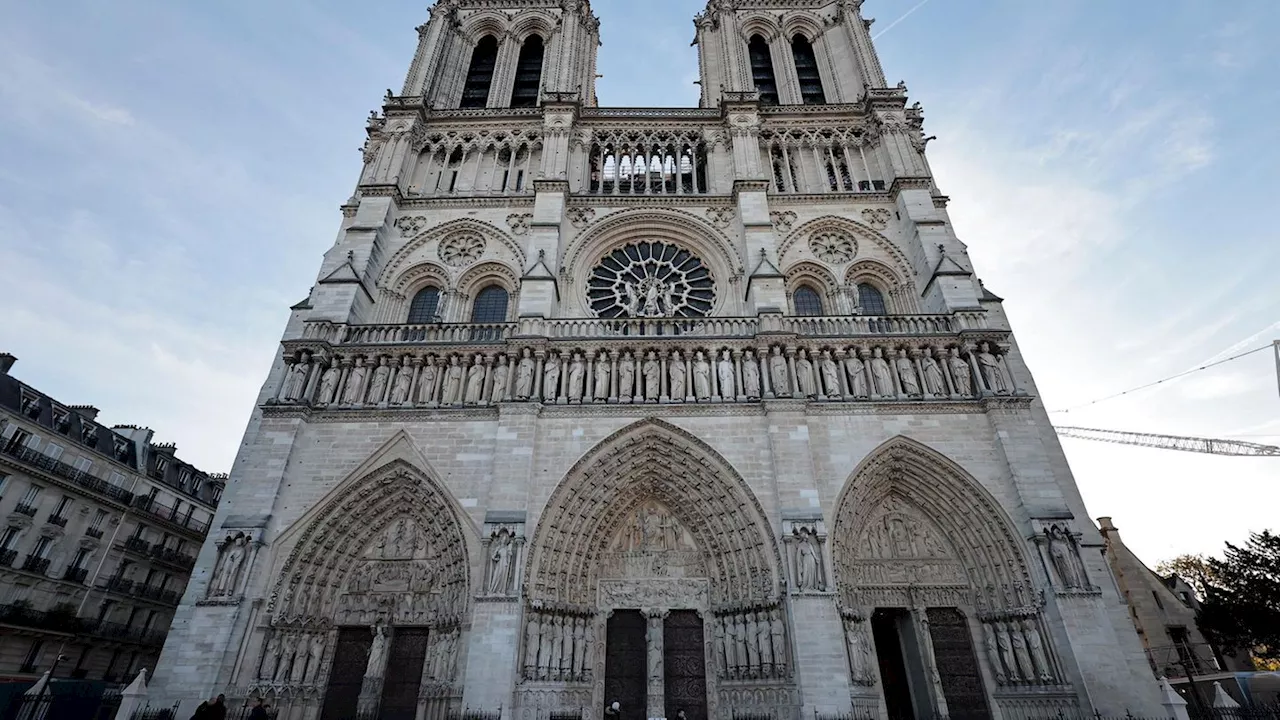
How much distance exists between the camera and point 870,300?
52.9 feet

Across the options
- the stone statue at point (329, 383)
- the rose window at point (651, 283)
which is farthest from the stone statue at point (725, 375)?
the stone statue at point (329, 383)

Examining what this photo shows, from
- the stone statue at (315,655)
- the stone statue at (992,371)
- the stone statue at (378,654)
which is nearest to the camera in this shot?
the stone statue at (315,655)

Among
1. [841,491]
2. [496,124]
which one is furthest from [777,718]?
[496,124]

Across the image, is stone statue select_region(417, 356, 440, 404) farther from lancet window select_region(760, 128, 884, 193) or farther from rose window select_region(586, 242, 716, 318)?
lancet window select_region(760, 128, 884, 193)

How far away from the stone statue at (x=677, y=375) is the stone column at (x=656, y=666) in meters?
4.17

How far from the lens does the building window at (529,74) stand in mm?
21062

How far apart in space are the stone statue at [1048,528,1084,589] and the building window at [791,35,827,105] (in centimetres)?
1458

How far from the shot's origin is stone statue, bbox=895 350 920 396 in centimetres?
1292

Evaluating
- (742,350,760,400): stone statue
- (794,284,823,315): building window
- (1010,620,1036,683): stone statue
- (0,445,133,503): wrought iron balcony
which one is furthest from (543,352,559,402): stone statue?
(0,445,133,503): wrought iron balcony

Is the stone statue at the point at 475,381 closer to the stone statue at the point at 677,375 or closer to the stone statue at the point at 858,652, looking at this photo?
the stone statue at the point at 677,375

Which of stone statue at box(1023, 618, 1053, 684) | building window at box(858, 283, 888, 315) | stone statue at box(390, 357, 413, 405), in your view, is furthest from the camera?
building window at box(858, 283, 888, 315)

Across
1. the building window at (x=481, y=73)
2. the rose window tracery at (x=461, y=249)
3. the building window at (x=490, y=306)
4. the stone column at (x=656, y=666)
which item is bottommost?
the stone column at (x=656, y=666)

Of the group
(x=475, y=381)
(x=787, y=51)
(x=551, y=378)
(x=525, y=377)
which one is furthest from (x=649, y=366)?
(x=787, y=51)

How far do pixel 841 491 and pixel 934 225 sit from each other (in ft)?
25.7
